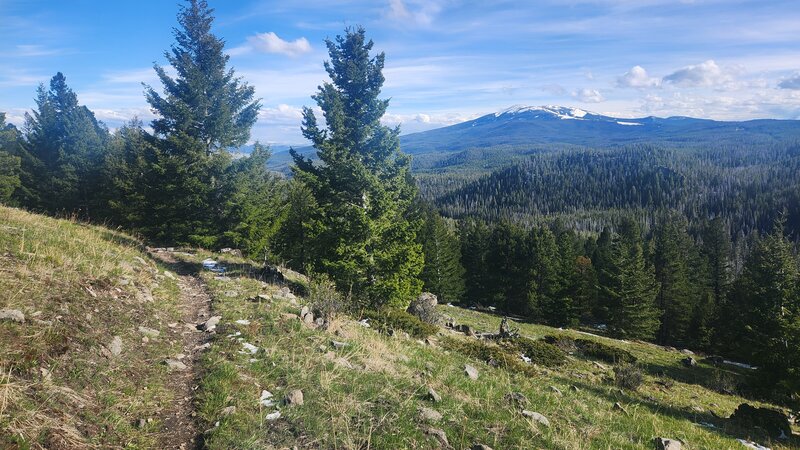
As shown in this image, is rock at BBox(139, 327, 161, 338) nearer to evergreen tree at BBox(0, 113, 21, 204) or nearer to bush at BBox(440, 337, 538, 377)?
bush at BBox(440, 337, 538, 377)

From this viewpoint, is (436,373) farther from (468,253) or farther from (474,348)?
(468,253)

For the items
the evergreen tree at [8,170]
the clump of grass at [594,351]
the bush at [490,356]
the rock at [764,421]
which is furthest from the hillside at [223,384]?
the evergreen tree at [8,170]

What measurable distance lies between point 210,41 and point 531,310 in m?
44.9

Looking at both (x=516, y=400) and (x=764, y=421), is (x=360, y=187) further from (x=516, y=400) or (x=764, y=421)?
(x=764, y=421)

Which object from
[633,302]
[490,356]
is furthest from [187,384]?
[633,302]

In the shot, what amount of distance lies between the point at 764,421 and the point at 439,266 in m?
39.9

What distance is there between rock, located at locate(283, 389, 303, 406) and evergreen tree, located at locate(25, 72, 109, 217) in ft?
150

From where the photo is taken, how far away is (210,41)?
24406 mm

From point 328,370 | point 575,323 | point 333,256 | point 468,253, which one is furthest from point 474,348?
point 468,253

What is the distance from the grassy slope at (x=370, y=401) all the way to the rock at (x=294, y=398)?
12 centimetres

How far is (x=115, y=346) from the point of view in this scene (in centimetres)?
655

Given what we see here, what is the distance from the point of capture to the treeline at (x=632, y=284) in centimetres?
3803

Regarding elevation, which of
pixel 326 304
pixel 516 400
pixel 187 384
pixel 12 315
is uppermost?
pixel 12 315

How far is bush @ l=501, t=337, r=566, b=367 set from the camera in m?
17.3
